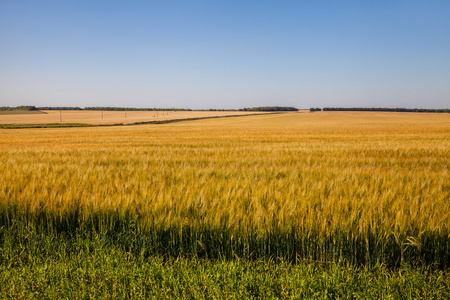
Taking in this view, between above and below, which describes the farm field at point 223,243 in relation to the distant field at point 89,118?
below

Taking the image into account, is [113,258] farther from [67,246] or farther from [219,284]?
[219,284]

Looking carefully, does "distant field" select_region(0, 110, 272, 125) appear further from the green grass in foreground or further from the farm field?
the green grass in foreground

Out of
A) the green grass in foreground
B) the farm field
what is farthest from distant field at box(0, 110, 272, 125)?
the green grass in foreground

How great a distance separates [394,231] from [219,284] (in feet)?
6.09

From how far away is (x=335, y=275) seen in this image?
7.36ft

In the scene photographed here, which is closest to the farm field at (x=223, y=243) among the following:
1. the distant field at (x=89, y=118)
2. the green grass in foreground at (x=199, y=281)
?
the green grass in foreground at (x=199, y=281)

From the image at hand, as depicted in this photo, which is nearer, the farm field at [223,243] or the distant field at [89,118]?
the farm field at [223,243]

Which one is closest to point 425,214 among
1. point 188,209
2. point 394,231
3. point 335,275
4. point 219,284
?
point 394,231

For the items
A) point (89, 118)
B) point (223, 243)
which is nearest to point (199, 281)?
point (223, 243)

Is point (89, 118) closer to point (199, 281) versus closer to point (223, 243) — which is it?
point (223, 243)

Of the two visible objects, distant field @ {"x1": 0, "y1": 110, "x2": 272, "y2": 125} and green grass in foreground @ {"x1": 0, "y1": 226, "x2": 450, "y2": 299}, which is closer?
green grass in foreground @ {"x1": 0, "y1": 226, "x2": 450, "y2": 299}

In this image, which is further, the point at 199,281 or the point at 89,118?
the point at 89,118

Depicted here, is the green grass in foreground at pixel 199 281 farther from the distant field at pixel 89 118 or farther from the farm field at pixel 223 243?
the distant field at pixel 89 118

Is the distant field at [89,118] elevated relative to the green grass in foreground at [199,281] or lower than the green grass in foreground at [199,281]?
elevated
